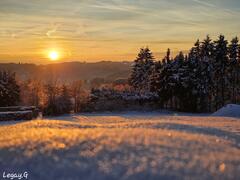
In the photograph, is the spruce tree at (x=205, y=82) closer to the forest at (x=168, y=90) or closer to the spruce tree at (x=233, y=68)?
the forest at (x=168, y=90)

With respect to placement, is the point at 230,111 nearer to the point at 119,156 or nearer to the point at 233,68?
the point at 233,68

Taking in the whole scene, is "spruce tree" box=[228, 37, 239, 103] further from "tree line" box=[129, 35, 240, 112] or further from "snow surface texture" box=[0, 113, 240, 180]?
"snow surface texture" box=[0, 113, 240, 180]

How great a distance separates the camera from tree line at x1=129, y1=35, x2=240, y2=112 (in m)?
58.8

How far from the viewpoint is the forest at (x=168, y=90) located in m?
53.6

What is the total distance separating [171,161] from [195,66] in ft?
167

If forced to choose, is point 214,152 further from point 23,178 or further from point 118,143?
point 23,178

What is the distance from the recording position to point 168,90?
59406 mm

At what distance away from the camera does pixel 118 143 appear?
480 inches

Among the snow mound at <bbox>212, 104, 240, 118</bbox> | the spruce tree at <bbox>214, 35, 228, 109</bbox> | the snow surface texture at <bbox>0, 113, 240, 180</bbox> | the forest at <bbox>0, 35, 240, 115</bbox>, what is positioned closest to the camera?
the snow surface texture at <bbox>0, 113, 240, 180</bbox>

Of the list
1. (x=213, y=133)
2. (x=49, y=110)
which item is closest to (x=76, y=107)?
(x=49, y=110)

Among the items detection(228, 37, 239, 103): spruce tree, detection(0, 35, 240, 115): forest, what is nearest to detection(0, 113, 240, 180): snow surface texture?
detection(0, 35, 240, 115): forest

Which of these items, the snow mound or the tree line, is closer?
the snow mound

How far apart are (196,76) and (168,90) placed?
532 centimetres

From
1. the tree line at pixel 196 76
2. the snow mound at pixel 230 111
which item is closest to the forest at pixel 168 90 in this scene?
the tree line at pixel 196 76
